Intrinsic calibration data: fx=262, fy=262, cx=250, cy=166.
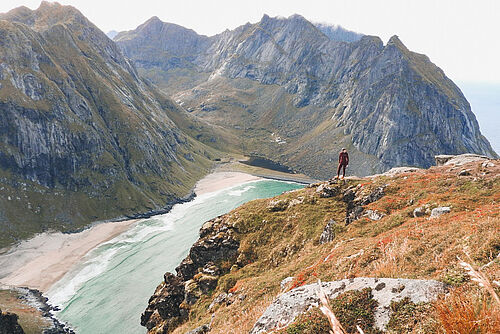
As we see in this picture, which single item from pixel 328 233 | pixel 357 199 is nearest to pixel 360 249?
pixel 328 233

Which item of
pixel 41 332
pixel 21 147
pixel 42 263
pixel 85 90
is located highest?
pixel 85 90

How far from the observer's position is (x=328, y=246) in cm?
2739

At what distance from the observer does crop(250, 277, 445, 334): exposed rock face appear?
8.84m

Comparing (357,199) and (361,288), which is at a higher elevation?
(361,288)

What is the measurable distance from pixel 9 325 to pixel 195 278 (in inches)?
2253

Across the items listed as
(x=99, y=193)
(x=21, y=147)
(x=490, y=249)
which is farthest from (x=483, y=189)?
(x=21, y=147)

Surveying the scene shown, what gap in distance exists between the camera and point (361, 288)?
35.5ft

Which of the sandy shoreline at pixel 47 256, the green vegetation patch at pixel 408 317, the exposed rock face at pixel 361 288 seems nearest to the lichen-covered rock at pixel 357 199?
the exposed rock face at pixel 361 288

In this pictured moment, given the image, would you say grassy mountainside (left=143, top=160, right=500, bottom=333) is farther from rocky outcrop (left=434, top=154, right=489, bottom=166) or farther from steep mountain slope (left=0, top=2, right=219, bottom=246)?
steep mountain slope (left=0, top=2, right=219, bottom=246)

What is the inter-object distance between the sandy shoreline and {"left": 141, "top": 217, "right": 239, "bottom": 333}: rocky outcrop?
76066 millimetres

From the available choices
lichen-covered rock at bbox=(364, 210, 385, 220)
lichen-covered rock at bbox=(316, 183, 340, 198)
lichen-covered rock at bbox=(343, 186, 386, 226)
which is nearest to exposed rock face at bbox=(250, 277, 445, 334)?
lichen-covered rock at bbox=(364, 210, 385, 220)

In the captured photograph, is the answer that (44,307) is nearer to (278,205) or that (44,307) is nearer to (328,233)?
(278,205)

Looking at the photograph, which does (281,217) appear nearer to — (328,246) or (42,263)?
(328,246)

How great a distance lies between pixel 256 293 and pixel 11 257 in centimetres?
12869
